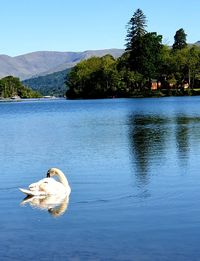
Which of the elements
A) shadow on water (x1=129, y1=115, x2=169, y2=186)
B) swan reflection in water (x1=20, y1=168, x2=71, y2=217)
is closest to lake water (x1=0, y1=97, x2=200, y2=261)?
shadow on water (x1=129, y1=115, x2=169, y2=186)

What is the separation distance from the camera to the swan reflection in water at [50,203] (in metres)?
18.1

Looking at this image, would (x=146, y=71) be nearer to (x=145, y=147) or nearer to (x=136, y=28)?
(x=136, y=28)

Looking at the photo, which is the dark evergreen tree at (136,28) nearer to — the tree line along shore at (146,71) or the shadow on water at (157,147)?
the tree line along shore at (146,71)

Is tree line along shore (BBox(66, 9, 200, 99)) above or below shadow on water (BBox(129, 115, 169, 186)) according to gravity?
above

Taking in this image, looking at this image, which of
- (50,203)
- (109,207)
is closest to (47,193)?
(50,203)

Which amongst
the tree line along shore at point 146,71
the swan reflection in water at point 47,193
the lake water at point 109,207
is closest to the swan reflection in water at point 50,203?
the swan reflection in water at point 47,193

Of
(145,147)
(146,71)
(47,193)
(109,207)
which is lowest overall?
(145,147)

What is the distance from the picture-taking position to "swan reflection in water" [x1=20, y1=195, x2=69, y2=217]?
714 inches

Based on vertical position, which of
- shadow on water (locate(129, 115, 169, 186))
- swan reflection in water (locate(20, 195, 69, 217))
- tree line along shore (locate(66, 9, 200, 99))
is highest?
tree line along shore (locate(66, 9, 200, 99))

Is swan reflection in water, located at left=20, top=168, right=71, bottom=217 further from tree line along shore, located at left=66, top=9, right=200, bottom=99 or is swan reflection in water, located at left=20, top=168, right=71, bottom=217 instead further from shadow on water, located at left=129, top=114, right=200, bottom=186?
tree line along shore, located at left=66, top=9, right=200, bottom=99

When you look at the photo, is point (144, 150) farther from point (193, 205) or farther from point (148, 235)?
point (148, 235)

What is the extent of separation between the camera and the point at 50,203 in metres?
19.2

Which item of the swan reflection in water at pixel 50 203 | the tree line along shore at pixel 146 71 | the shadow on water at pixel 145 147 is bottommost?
the shadow on water at pixel 145 147

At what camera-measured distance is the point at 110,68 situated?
191875 millimetres
